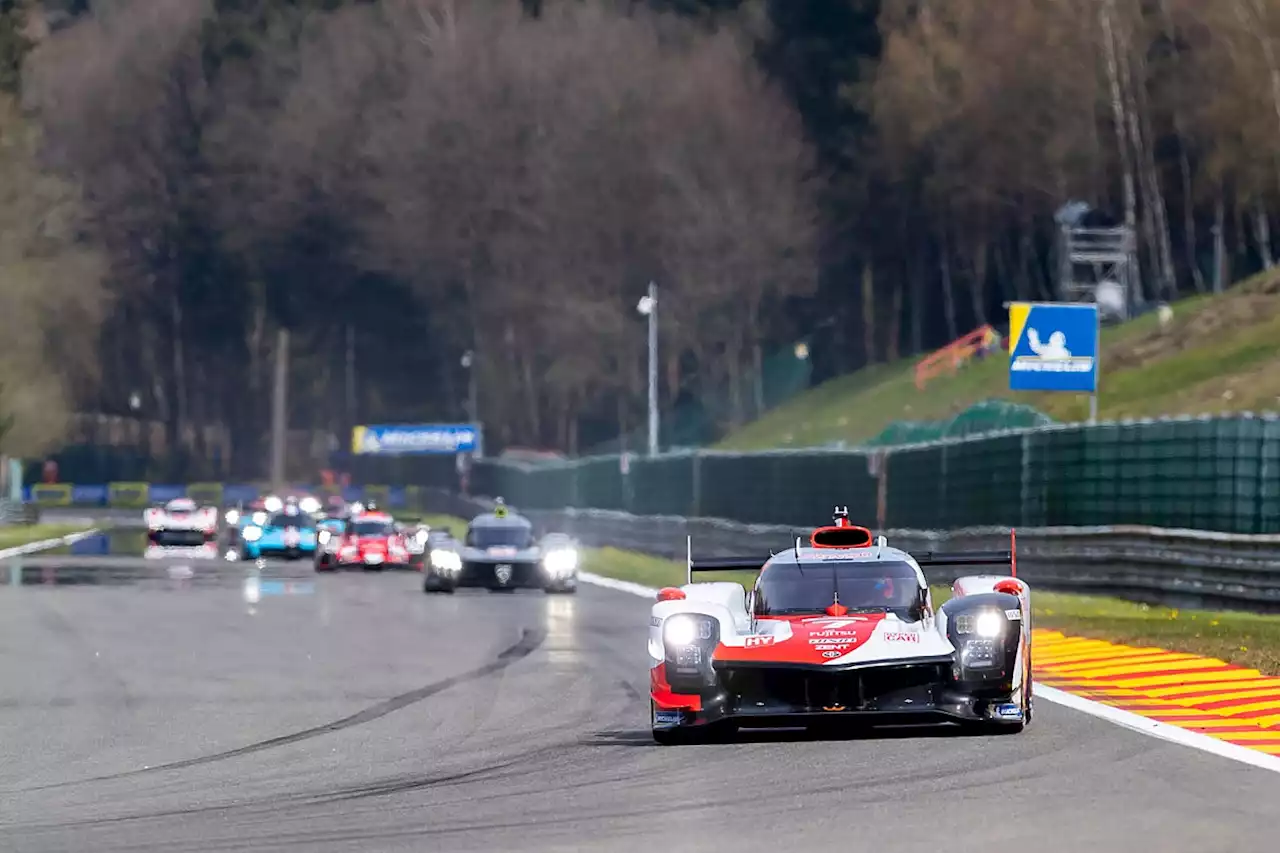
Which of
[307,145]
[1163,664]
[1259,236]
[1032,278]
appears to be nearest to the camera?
[1163,664]

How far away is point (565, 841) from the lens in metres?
10.7

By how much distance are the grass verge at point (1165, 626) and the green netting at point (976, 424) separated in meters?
8.53

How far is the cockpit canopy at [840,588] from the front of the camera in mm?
15211

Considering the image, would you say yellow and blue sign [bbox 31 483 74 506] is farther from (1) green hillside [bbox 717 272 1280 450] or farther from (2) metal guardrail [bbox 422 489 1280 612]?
(2) metal guardrail [bbox 422 489 1280 612]

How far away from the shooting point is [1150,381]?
178ft

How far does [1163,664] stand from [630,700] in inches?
182

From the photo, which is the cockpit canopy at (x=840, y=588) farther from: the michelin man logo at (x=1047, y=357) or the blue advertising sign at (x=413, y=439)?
the blue advertising sign at (x=413, y=439)

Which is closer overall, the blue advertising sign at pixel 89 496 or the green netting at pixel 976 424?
the green netting at pixel 976 424

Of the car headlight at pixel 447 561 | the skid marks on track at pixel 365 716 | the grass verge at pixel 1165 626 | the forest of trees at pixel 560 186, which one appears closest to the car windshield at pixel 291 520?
the car headlight at pixel 447 561

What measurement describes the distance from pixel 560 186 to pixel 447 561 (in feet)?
197

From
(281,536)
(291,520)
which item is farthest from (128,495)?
(281,536)

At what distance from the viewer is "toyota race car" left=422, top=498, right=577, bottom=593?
36250 millimetres

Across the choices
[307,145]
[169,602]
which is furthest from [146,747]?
[307,145]

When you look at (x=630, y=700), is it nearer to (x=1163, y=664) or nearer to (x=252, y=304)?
(x=1163, y=664)
